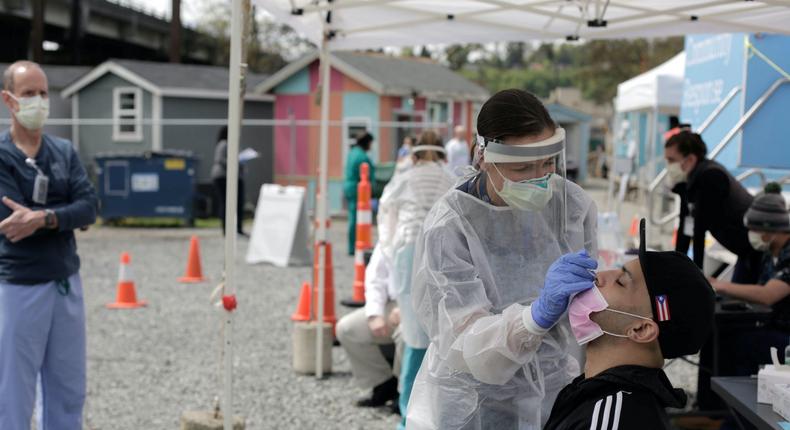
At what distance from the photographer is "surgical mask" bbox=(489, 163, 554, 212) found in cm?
269

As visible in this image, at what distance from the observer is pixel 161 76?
26219 mm

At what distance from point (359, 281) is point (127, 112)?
60.5 feet

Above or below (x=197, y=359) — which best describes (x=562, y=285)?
above

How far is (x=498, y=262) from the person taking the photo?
275cm

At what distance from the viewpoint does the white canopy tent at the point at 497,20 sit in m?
4.95

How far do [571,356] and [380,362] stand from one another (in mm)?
3350

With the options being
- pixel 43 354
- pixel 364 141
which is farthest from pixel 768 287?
pixel 364 141

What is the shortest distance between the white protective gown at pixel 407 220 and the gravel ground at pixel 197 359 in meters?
1.26

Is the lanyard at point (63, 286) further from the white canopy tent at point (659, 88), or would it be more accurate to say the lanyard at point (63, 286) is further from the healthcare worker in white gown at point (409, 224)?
the white canopy tent at point (659, 88)

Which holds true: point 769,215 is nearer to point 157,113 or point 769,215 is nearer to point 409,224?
point 409,224

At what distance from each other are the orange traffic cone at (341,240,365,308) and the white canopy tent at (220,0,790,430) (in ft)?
7.72

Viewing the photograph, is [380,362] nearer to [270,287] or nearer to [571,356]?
[571,356]

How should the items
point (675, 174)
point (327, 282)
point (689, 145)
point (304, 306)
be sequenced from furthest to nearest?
point (304, 306)
point (327, 282)
point (675, 174)
point (689, 145)

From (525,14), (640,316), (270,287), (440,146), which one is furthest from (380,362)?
(270,287)
